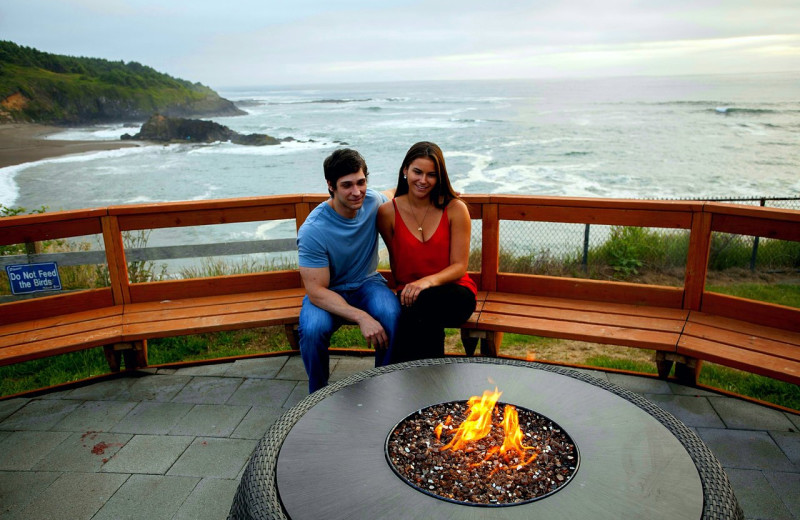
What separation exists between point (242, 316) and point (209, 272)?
3.78 metres

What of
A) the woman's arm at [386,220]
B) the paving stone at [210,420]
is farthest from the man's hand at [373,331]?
the paving stone at [210,420]

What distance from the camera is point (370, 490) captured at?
1.59m

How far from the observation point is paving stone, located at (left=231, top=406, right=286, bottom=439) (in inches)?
120

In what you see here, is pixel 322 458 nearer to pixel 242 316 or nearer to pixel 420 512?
pixel 420 512

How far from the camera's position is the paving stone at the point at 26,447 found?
285 centimetres

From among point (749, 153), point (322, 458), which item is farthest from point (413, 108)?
point (322, 458)

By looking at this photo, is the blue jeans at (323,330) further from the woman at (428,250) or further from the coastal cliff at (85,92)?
the coastal cliff at (85,92)

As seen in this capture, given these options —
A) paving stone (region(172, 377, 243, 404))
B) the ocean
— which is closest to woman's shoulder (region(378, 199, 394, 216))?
paving stone (region(172, 377, 243, 404))

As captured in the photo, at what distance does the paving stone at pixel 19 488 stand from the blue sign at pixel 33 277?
4.31ft

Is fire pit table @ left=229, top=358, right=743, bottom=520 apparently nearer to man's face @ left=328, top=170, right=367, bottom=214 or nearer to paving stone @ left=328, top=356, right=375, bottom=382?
man's face @ left=328, top=170, right=367, bottom=214

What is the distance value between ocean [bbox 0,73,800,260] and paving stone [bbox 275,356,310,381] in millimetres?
14561

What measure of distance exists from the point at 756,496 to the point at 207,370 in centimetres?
327

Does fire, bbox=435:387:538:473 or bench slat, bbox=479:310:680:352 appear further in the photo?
bench slat, bbox=479:310:680:352

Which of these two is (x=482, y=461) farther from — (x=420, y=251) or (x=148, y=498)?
(x=148, y=498)
